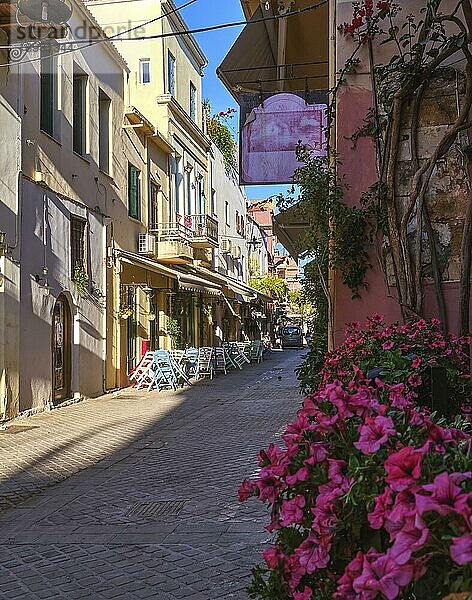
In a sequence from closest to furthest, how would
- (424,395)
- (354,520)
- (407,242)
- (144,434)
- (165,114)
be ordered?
(354,520)
(424,395)
(407,242)
(144,434)
(165,114)

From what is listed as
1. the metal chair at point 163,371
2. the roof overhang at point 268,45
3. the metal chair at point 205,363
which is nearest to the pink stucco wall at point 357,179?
the roof overhang at point 268,45

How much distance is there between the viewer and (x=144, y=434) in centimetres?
1142

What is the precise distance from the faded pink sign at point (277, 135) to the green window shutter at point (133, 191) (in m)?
11.4

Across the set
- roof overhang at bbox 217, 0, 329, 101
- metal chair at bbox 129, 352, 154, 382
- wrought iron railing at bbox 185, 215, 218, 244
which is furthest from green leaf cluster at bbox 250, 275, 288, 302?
roof overhang at bbox 217, 0, 329, 101

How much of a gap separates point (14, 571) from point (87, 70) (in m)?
14.3

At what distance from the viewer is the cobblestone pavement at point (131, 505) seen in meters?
4.70

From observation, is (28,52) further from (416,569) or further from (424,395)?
(416,569)

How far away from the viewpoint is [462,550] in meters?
1.45

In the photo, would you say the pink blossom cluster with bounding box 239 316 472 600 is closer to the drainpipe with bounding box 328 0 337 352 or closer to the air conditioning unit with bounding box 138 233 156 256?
the drainpipe with bounding box 328 0 337 352

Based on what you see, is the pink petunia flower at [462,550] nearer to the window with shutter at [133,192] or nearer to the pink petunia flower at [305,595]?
the pink petunia flower at [305,595]

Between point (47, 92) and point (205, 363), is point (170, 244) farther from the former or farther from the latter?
point (47, 92)

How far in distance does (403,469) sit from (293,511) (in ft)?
2.09

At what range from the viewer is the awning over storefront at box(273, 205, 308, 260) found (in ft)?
29.0

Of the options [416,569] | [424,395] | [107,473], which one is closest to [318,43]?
[107,473]
